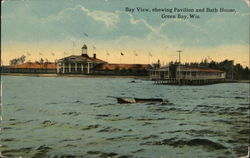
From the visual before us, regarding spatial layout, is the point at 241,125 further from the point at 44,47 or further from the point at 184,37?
the point at 44,47

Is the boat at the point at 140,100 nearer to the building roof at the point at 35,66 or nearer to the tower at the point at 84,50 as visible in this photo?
the tower at the point at 84,50

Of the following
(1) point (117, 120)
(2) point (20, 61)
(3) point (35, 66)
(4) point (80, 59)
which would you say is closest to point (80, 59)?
(4) point (80, 59)

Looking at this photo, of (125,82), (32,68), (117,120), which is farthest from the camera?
(32,68)

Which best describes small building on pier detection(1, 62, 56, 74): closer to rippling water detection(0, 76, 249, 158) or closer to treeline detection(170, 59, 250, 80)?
rippling water detection(0, 76, 249, 158)

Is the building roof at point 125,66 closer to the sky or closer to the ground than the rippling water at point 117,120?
closer to the sky

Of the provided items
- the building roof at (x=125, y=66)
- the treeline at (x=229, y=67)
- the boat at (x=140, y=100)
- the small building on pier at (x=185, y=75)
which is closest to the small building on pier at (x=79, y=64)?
the building roof at (x=125, y=66)

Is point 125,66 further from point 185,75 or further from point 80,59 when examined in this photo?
point 185,75

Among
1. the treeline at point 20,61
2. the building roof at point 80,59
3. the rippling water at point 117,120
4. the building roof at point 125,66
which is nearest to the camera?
the rippling water at point 117,120
